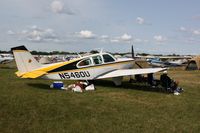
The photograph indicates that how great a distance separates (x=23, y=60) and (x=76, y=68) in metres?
2.58

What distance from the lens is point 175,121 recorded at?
8109mm

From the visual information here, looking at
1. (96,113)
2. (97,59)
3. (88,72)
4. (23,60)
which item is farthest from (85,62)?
(96,113)

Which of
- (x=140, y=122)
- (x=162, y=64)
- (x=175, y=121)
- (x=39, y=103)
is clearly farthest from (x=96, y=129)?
(x=162, y=64)

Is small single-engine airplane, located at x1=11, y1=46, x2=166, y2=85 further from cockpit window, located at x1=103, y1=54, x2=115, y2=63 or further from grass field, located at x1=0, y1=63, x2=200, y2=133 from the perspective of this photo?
grass field, located at x1=0, y1=63, x2=200, y2=133

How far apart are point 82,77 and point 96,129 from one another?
8106mm

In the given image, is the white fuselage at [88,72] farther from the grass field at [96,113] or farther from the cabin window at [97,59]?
the grass field at [96,113]

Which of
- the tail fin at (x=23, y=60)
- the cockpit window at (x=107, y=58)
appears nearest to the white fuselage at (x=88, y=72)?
the cockpit window at (x=107, y=58)

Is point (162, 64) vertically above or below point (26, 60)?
below

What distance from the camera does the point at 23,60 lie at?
14359 mm

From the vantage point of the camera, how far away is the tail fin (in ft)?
46.9

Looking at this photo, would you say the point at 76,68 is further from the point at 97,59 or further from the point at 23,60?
the point at 23,60

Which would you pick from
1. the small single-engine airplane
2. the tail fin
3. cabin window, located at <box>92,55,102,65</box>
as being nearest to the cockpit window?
the small single-engine airplane

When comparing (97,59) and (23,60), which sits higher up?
(23,60)

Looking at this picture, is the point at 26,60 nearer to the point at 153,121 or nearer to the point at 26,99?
the point at 26,99
